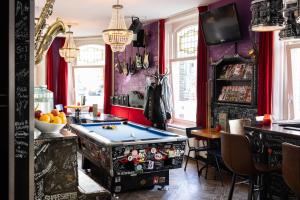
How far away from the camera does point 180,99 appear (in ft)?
26.9

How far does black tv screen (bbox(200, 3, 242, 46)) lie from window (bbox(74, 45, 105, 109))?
551 cm

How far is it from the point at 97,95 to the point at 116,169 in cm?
739

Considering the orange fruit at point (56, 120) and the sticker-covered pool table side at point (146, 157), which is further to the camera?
the sticker-covered pool table side at point (146, 157)

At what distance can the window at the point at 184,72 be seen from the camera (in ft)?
25.2

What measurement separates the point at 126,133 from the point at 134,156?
3.09ft

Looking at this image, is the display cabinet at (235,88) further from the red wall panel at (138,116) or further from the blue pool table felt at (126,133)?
the red wall panel at (138,116)

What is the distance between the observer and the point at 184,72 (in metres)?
8.00

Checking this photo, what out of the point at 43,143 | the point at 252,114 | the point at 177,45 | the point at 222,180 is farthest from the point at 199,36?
the point at 43,143

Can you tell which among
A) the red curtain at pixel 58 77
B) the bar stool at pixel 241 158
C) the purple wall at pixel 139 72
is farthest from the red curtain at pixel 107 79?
the bar stool at pixel 241 158

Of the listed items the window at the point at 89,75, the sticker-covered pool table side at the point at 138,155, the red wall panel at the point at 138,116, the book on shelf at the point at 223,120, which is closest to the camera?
the sticker-covered pool table side at the point at 138,155

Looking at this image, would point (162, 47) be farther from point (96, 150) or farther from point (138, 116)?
point (96, 150)

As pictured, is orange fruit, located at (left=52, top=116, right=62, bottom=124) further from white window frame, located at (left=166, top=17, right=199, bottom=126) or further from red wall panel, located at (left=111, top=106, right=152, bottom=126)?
red wall panel, located at (left=111, top=106, right=152, bottom=126)

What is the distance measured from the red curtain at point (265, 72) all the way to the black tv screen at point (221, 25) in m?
0.56

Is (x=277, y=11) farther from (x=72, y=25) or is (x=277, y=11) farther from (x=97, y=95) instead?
(x=97, y=95)
